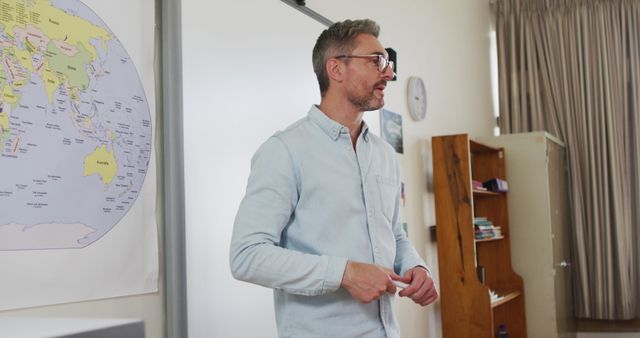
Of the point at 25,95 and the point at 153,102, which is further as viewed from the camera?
the point at 153,102

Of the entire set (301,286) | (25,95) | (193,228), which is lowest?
(301,286)

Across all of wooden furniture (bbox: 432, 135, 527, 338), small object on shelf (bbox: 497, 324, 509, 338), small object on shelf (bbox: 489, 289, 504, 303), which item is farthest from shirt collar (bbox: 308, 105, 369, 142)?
small object on shelf (bbox: 497, 324, 509, 338)

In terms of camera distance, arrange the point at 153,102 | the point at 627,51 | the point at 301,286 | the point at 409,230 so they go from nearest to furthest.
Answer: the point at 301,286, the point at 153,102, the point at 409,230, the point at 627,51

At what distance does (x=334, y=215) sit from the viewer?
1.49m

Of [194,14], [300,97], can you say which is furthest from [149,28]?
[300,97]

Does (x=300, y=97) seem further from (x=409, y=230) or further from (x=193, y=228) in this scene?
(x=409, y=230)

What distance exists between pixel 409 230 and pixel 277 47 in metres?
1.53

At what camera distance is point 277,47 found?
7.69 feet

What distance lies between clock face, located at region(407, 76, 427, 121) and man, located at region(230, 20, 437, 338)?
1.98 m

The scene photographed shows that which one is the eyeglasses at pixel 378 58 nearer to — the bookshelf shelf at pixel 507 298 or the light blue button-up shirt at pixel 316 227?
the light blue button-up shirt at pixel 316 227

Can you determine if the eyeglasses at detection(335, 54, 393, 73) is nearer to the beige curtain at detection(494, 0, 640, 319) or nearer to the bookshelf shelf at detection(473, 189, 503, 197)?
the bookshelf shelf at detection(473, 189, 503, 197)

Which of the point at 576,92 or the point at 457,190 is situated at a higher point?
the point at 576,92

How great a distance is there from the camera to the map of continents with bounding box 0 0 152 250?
1.39 meters

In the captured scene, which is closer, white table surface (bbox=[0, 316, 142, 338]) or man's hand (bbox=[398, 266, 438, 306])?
white table surface (bbox=[0, 316, 142, 338])
